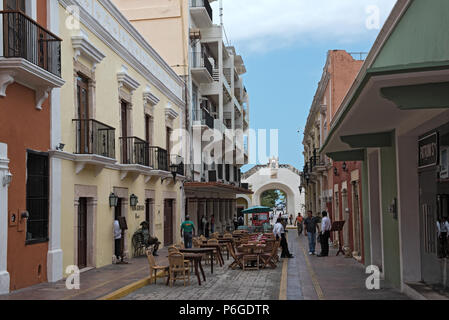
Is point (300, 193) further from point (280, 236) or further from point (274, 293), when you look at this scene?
point (274, 293)

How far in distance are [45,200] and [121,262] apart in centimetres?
485

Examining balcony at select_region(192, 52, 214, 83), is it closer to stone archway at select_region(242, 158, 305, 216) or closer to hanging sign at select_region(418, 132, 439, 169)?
hanging sign at select_region(418, 132, 439, 169)

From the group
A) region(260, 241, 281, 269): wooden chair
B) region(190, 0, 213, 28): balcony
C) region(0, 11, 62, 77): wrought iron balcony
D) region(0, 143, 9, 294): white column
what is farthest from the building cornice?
region(260, 241, 281, 269): wooden chair

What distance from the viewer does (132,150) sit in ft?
61.3

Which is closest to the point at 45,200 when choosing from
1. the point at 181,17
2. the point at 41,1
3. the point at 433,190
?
the point at 41,1

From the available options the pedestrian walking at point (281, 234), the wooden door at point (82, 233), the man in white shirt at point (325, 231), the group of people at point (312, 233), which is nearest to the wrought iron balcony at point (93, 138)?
the wooden door at point (82, 233)

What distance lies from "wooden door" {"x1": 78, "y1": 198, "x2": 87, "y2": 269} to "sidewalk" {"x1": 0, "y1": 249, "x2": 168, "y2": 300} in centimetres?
48

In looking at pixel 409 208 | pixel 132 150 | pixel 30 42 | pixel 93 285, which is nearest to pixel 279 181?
pixel 132 150

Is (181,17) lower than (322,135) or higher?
higher

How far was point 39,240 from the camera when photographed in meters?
12.0

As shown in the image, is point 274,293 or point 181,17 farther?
point 181,17

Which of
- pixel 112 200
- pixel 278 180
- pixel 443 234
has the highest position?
pixel 278 180

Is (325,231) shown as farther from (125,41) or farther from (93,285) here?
(93,285)

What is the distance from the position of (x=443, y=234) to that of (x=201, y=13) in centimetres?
2345
